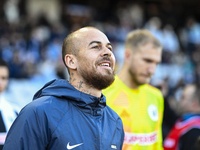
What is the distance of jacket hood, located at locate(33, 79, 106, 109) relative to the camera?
6.61 feet

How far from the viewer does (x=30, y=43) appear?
32.5 feet

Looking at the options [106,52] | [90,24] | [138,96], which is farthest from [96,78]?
[90,24]

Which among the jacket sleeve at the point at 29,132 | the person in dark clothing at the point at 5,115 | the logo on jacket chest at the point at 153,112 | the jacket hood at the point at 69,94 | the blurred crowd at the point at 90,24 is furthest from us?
the blurred crowd at the point at 90,24

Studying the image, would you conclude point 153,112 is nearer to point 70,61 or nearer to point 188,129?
point 188,129

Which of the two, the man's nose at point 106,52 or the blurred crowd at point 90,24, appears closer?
the man's nose at point 106,52

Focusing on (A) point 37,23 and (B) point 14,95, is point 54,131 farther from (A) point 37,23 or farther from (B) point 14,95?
(A) point 37,23

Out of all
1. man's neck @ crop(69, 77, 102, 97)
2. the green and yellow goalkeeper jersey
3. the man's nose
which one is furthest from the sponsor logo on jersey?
the man's nose

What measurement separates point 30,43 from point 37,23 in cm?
183

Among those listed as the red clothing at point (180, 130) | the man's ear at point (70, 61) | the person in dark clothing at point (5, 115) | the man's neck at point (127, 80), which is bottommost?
the red clothing at point (180, 130)

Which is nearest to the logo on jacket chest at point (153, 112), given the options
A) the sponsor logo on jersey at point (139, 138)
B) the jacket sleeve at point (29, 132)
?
the sponsor logo on jersey at point (139, 138)

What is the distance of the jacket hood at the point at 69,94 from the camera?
201 centimetres

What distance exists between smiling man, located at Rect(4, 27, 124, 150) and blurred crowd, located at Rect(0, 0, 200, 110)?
4.20 m

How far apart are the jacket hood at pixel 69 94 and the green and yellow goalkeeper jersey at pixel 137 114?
948 millimetres

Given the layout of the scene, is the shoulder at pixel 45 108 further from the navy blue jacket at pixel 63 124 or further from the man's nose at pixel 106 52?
the man's nose at pixel 106 52
